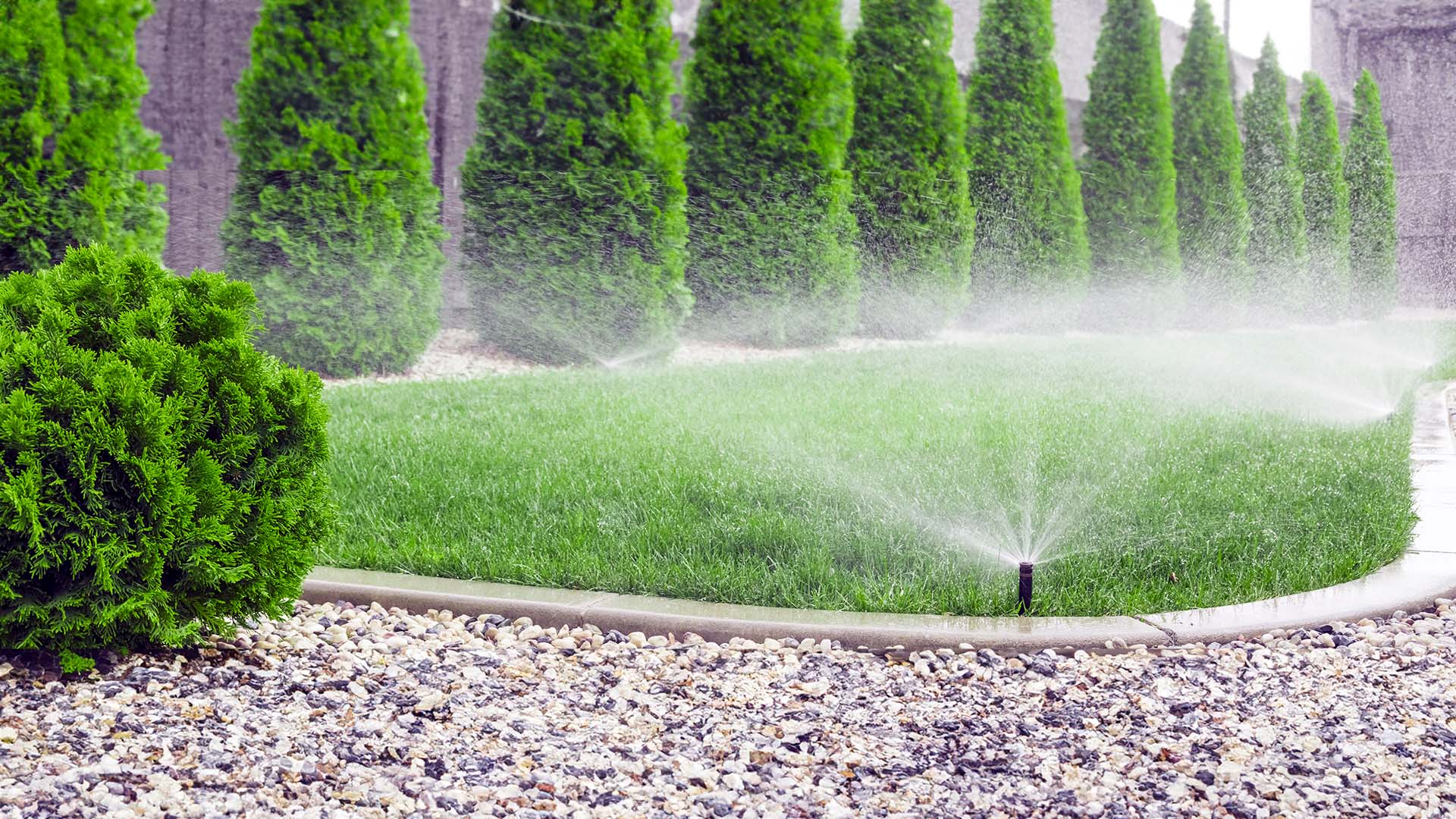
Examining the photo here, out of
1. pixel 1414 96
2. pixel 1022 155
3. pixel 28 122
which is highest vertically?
pixel 1414 96

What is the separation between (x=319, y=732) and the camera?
2578 mm

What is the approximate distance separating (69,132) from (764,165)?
560 cm

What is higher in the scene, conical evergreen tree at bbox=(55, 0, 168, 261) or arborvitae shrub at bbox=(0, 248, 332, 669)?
conical evergreen tree at bbox=(55, 0, 168, 261)

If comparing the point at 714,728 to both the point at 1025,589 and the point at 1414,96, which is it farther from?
the point at 1414,96

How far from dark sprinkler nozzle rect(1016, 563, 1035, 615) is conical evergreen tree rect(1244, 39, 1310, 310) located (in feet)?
58.0

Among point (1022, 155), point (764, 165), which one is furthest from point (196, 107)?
point (1022, 155)

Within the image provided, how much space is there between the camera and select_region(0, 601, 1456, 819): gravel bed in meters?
2.29

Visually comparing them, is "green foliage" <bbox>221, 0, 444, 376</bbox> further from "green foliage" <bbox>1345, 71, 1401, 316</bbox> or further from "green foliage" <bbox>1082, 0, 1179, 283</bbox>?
"green foliage" <bbox>1345, 71, 1401, 316</bbox>

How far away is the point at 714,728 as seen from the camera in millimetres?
2676

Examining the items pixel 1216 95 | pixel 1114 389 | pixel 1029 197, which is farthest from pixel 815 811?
pixel 1216 95

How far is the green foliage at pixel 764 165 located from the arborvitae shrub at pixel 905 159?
1.00m

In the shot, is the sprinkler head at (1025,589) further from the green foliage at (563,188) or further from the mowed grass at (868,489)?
the green foliage at (563,188)

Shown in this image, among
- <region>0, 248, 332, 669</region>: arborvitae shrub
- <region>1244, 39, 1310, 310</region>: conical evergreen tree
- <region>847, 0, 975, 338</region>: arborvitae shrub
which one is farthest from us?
<region>1244, 39, 1310, 310</region>: conical evergreen tree

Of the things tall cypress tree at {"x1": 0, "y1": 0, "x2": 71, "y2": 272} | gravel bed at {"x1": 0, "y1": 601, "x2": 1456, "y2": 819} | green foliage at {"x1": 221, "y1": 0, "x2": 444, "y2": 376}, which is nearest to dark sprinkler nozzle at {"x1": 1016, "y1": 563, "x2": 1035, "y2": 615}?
gravel bed at {"x1": 0, "y1": 601, "x2": 1456, "y2": 819}
